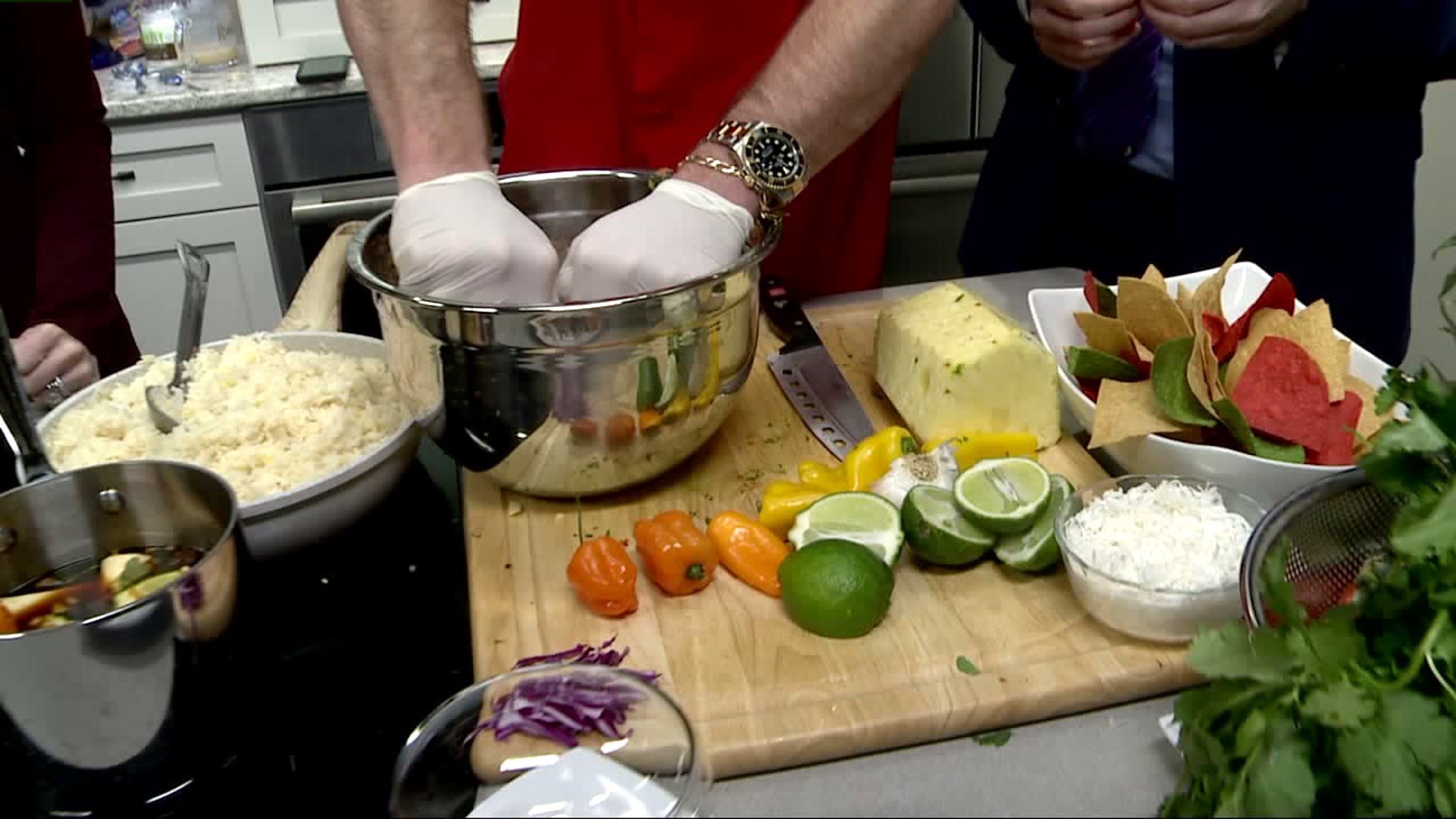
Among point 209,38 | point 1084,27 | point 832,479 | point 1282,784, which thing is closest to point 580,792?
point 1282,784

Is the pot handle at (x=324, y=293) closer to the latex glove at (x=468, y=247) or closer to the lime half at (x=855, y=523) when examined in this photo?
the latex glove at (x=468, y=247)

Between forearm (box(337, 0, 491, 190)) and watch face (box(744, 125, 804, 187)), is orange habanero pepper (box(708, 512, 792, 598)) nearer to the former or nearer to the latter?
watch face (box(744, 125, 804, 187))

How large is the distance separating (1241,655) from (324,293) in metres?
1.07

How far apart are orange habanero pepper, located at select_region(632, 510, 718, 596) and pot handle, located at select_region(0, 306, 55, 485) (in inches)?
18.2

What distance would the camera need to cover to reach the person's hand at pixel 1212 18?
125 cm

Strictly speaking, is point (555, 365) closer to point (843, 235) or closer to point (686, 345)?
point (686, 345)

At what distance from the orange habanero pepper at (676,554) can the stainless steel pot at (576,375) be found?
96 millimetres

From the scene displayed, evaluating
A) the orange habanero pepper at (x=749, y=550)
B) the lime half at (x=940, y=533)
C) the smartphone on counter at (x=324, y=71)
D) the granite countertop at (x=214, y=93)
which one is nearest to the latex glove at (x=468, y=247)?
the orange habanero pepper at (x=749, y=550)

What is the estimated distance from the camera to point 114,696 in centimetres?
72

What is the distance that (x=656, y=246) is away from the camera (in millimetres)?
1050

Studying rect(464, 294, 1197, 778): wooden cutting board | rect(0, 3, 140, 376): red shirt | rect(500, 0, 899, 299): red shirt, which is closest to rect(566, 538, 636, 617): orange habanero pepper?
rect(464, 294, 1197, 778): wooden cutting board

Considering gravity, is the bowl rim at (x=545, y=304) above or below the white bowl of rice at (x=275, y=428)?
above

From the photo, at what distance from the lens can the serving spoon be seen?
1.14 m

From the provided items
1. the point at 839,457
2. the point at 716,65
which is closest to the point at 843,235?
the point at 716,65
